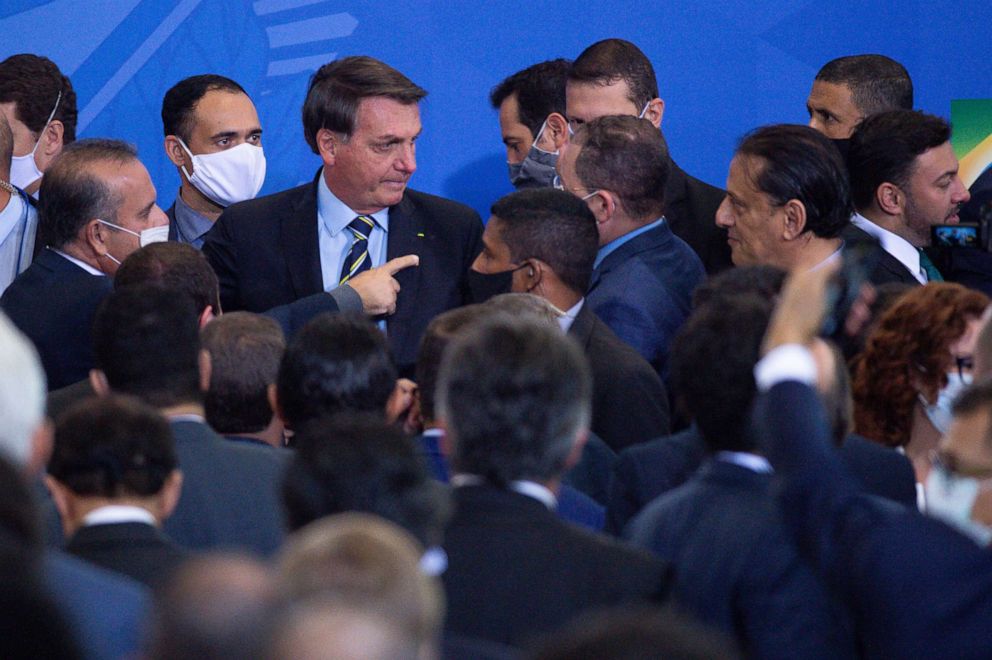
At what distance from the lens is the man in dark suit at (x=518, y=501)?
1993mm

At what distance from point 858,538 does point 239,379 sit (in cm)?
155

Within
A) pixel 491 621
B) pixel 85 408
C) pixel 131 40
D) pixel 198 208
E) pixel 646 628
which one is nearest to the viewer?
pixel 646 628

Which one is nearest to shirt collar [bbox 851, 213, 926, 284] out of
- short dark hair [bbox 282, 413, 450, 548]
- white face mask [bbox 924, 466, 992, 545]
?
white face mask [bbox 924, 466, 992, 545]

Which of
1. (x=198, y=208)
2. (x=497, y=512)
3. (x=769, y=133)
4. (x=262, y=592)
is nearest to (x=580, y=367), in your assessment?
(x=497, y=512)

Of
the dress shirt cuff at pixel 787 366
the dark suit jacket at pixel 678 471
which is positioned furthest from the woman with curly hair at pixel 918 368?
the dress shirt cuff at pixel 787 366

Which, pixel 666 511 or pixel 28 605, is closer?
pixel 28 605

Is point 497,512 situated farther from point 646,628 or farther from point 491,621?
point 646,628

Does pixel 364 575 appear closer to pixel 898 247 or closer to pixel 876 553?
pixel 876 553

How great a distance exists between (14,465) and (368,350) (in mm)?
1174

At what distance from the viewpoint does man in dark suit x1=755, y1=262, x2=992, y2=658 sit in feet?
6.10

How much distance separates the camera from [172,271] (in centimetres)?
345

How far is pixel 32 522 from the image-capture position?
1.58 m

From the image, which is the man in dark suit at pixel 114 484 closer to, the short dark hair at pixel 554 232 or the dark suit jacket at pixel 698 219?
the short dark hair at pixel 554 232

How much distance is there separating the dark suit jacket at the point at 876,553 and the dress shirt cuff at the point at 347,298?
2173 mm
